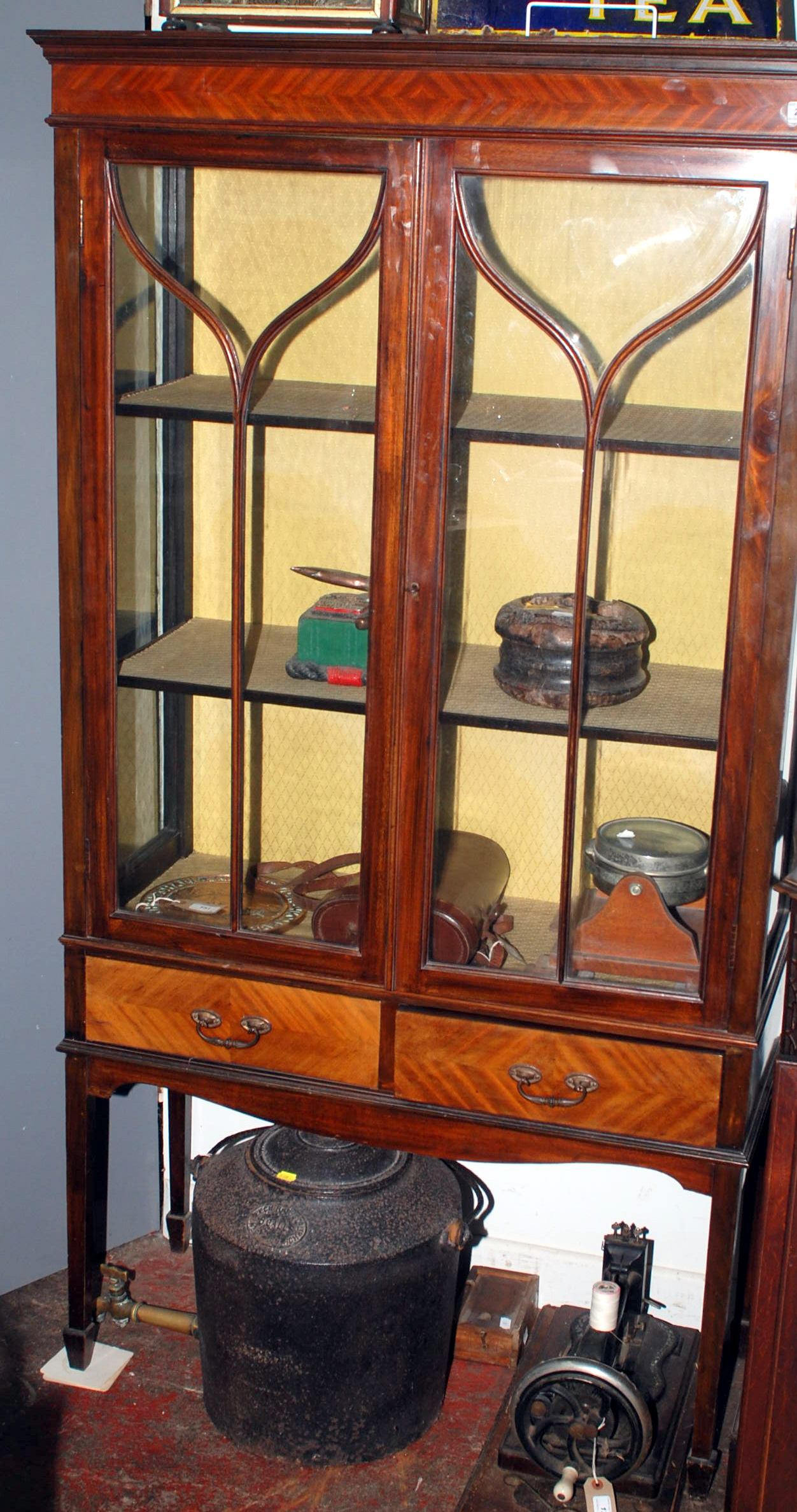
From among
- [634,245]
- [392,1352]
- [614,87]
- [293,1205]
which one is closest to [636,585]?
[634,245]

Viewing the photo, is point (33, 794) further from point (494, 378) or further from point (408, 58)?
point (408, 58)

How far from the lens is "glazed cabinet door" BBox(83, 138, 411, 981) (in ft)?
6.13

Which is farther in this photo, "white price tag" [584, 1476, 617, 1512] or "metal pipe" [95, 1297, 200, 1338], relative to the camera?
"metal pipe" [95, 1297, 200, 1338]

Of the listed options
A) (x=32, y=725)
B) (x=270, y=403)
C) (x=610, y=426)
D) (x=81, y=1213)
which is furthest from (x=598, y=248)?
(x=81, y=1213)

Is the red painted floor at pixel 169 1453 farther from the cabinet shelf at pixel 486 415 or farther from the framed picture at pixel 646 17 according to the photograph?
the framed picture at pixel 646 17

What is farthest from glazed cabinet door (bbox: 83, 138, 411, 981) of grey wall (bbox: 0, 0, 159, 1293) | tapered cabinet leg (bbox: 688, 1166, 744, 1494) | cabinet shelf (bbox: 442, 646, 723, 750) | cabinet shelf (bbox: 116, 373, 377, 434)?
tapered cabinet leg (bbox: 688, 1166, 744, 1494)

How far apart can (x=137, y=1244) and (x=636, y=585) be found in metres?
1.66

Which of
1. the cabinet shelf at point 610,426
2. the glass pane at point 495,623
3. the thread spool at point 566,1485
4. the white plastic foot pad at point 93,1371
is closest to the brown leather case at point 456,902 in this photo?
the glass pane at point 495,623

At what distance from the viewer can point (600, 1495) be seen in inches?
81.9

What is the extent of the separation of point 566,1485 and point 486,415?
5.08 ft

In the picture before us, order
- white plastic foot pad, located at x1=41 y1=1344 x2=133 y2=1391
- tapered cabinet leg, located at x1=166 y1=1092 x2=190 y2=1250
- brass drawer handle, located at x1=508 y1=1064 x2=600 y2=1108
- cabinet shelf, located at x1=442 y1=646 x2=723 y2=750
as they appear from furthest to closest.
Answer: tapered cabinet leg, located at x1=166 y1=1092 x2=190 y2=1250 < white plastic foot pad, located at x1=41 y1=1344 x2=133 y2=1391 < brass drawer handle, located at x1=508 y1=1064 x2=600 y2=1108 < cabinet shelf, located at x1=442 y1=646 x2=723 y2=750

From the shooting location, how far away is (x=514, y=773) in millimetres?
1992

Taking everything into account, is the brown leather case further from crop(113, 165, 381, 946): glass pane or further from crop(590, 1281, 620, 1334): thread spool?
crop(590, 1281, 620, 1334): thread spool

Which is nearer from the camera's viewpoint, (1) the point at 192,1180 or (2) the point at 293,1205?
(2) the point at 293,1205
